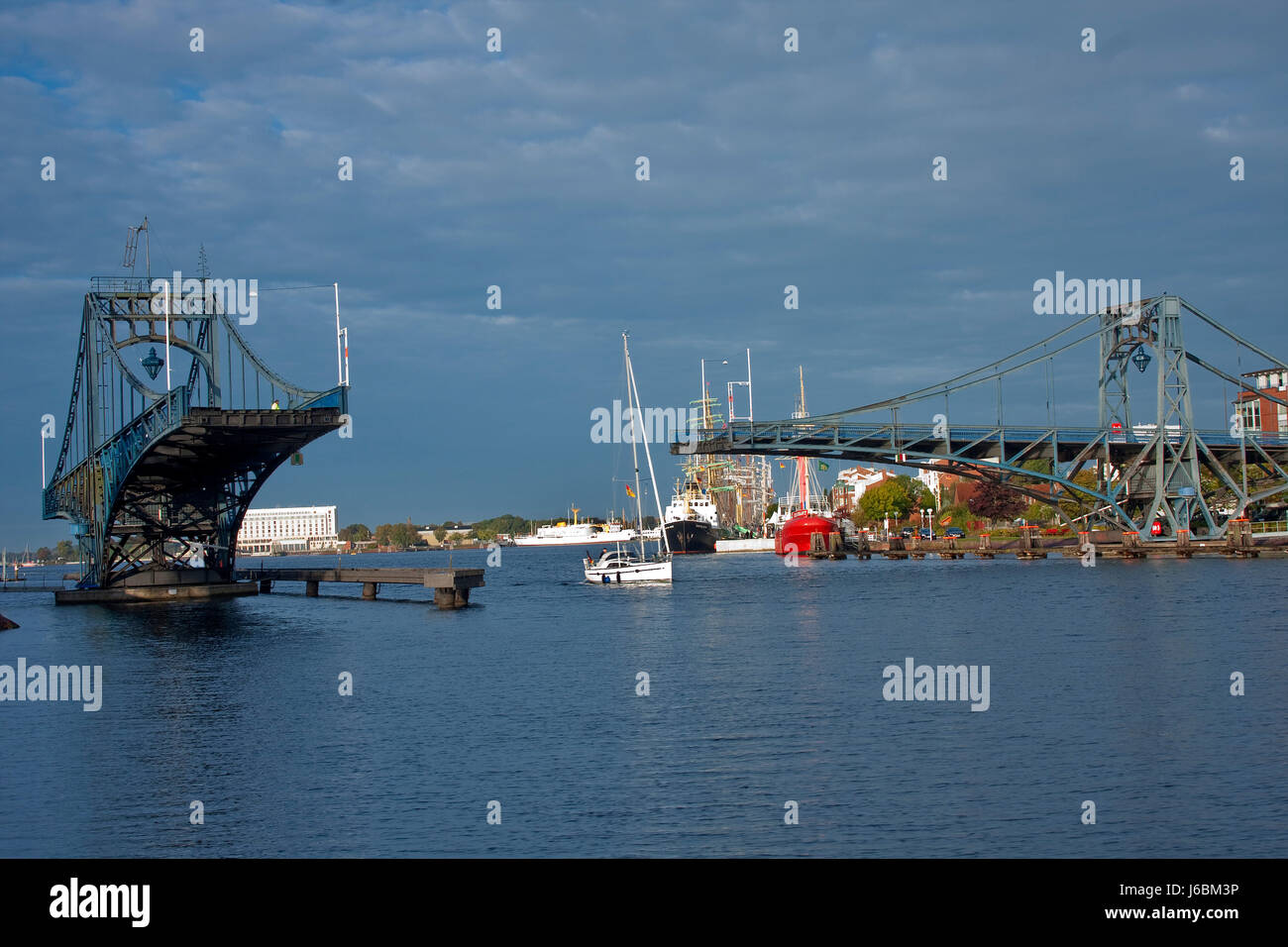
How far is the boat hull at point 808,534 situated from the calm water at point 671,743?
79.5 metres

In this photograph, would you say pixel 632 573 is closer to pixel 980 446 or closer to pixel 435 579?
pixel 435 579

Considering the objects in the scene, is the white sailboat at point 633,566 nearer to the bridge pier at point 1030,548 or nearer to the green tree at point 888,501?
the bridge pier at point 1030,548

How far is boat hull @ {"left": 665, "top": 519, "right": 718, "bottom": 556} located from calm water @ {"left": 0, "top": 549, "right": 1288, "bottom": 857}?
11903 cm

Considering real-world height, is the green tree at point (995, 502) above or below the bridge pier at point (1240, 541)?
above

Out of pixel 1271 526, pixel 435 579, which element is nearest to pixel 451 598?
pixel 435 579

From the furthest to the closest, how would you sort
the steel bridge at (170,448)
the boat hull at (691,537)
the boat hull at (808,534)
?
the boat hull at (691,537), the boat hull at (808,534), the steel bridge at (170,448)

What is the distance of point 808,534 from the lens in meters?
130

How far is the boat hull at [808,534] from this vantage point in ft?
415

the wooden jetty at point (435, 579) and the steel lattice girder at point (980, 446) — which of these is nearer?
the wooden jetty at point (435, 579)

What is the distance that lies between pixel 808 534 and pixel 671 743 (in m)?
109

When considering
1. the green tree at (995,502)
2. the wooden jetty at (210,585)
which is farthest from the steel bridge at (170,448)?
the green tree at (995,502)

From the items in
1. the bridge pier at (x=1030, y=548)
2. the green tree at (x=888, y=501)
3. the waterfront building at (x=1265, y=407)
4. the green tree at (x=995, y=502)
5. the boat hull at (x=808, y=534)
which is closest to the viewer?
the bridge pier at (x=1030, y=548)
